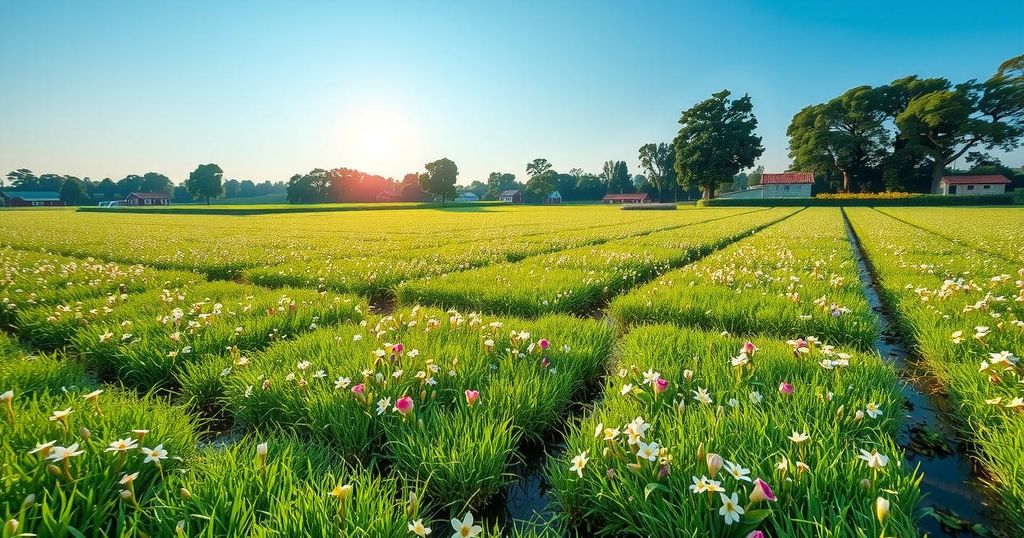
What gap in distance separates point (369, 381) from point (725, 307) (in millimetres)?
4524

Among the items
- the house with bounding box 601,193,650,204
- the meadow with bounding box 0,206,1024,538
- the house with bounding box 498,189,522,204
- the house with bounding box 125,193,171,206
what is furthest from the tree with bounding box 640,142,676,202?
the house with bounding box 125,193,171,206

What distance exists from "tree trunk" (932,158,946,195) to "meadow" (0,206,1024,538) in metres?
86.5

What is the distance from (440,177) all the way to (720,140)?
6588cm

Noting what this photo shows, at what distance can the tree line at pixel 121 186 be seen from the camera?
115562 mm

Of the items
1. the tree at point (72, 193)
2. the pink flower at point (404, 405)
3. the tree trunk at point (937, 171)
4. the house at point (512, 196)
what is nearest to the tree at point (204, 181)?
the tree at point (72, 193)

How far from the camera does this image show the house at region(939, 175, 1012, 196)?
75.8 metres

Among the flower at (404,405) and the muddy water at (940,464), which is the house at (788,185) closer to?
the muddy water at (940,464)

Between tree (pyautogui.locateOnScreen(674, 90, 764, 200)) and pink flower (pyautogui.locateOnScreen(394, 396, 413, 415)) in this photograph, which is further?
tree (pyautogui.locateOnScreen(674, 90, 764, 200))

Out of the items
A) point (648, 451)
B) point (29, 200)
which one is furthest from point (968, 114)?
point (29, 200)

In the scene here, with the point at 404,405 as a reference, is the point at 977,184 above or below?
above

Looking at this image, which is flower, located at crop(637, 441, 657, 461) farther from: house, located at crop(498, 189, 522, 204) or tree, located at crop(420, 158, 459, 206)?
house, located at crop(498, 189, 522, 204)

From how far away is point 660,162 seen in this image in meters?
112

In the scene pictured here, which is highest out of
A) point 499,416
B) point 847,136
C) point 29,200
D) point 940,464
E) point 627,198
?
point 847,136

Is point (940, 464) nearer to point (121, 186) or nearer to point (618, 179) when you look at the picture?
point (618, 179)
